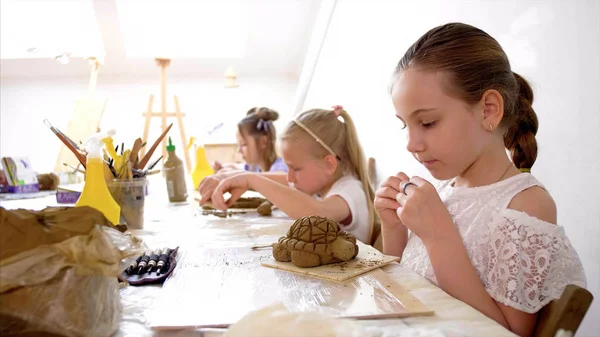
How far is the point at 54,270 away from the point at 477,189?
2.41 feet

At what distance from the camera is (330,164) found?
5.39ft

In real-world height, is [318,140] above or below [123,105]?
below

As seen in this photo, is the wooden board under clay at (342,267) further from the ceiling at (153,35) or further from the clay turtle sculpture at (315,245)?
the ceiling at (153,35)

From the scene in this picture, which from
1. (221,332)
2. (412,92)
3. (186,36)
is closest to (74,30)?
(186,36)

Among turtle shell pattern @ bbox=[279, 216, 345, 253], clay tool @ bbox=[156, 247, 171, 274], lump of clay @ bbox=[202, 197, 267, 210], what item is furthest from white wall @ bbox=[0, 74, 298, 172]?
turtle shell pattern @ bbox=[279, 216, 345, 253]

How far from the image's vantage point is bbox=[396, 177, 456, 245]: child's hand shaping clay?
79 centimetres

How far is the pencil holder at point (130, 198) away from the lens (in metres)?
1.25

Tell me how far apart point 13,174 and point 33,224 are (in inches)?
78.2

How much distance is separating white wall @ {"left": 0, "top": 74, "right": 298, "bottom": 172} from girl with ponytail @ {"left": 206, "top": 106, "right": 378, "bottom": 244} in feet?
10.6

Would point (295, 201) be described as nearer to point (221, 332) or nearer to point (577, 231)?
point (577, 231)

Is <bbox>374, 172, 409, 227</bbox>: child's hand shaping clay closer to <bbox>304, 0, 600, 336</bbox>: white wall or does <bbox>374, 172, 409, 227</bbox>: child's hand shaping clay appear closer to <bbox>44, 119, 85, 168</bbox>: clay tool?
<bbox>304, 0, 600, 336</bbox>: white wall

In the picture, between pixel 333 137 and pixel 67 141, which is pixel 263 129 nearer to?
pixel 333 137


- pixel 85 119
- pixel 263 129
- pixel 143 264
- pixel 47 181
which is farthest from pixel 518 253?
pixel 85 119

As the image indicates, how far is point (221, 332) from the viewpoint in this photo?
0.53m
